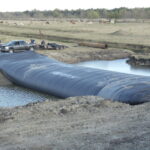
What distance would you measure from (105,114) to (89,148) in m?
4.17

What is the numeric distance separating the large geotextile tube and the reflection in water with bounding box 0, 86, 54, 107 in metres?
0.64

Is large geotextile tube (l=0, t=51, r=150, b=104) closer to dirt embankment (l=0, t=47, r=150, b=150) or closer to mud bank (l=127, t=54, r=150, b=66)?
dirt embankment (l=0, t=47, r=150, b=150)

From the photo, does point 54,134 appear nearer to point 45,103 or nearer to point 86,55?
point 45,103

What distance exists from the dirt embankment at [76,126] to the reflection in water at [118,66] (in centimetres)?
1903

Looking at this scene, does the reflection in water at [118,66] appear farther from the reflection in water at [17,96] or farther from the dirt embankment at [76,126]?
the dirt embankment at [76,126]

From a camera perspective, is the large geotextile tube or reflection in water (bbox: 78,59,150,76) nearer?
the large geotextile tube

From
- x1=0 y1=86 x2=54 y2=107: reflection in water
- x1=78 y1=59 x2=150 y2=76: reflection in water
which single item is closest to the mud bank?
x1=78 y1=59 x2=150 y2=76: reflection in water

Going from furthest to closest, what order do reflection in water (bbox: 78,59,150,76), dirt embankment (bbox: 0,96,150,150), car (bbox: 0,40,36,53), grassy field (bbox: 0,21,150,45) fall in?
1. grassy field (bbox: 0,21,150,45)
2. car (bbox: 0,40,36,53)
3. reflection in water (bbox: 78,59,150,76)
4. dirt embankment (bbox: 0,96,150,150)

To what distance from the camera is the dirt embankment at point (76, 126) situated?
489 inches

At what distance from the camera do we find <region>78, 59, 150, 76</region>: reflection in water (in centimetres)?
3712

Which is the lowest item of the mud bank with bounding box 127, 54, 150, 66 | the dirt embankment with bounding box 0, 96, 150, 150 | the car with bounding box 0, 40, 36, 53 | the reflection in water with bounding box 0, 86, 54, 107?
the reflection in water with bounding box 0, 86, 54, 107

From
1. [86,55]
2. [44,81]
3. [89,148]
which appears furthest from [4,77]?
[89,148]

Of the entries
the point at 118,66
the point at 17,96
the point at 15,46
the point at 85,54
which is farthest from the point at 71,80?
the point at 15,46

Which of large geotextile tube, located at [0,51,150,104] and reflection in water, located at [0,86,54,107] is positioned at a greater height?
large geotextile tube, located at [0,51,150,104]
